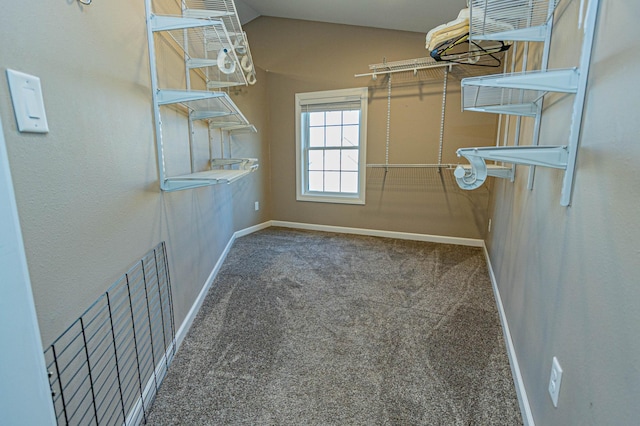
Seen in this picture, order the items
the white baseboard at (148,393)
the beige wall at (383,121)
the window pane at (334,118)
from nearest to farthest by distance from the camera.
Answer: the white baseboard at (148,393)
the beige wall at (383,121)
the window pane at (334,118)

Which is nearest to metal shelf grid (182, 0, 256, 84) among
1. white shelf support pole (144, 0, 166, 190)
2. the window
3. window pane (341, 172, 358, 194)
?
white shelf support pole (144, 0, 166, 190)

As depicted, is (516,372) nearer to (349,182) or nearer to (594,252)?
(594,252)

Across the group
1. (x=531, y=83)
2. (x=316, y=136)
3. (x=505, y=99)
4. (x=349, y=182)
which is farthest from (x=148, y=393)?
(x=316, y=136)

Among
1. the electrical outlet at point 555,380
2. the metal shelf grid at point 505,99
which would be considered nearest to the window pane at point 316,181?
the metal shelf grid at point 505,99

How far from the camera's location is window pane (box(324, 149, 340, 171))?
13.5 feet

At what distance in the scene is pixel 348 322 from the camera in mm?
1955

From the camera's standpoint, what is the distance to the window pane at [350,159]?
4.02m

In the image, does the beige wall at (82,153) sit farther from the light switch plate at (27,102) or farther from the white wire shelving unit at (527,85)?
the white wire shelving unit at (527,85)

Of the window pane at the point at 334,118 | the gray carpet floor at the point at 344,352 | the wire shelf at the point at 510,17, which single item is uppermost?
the wire shelf at the point at 510,17

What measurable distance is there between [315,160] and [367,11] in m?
1.84

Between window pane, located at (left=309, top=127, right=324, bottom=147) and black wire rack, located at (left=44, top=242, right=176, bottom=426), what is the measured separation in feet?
9.79

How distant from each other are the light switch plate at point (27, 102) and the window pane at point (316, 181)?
11.7ft

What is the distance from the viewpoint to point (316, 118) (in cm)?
413

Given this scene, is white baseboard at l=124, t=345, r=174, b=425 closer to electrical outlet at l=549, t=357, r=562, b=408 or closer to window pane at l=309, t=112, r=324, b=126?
electrical outlet at l=549, t=357, r=562, b=408
